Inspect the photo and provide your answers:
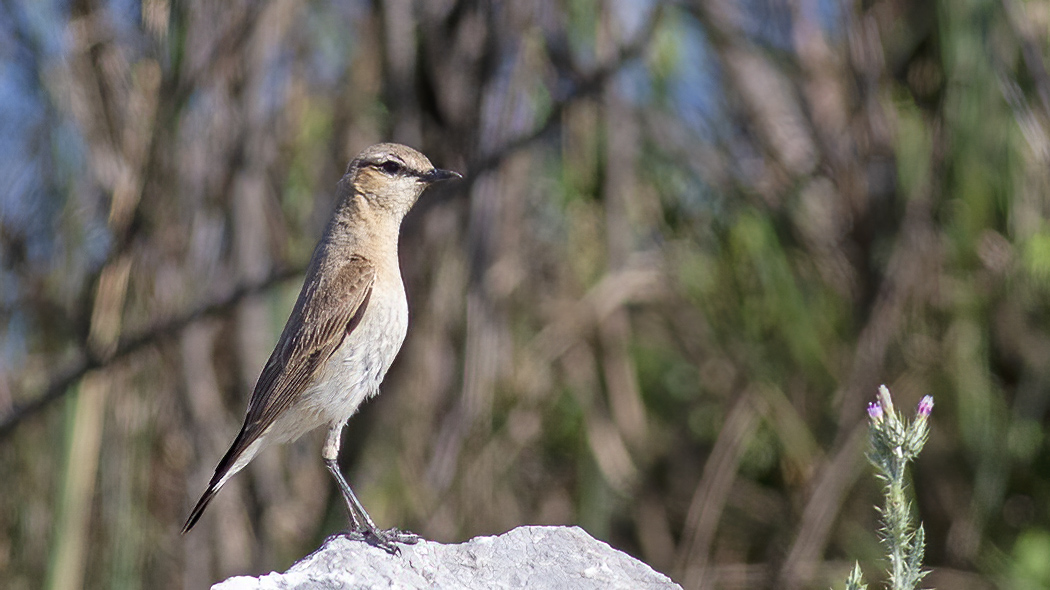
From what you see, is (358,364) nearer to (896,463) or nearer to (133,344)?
(133,344)

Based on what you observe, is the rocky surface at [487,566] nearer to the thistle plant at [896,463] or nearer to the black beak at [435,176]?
the thistle plant at [896,463]

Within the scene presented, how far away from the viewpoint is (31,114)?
5758 millimetres

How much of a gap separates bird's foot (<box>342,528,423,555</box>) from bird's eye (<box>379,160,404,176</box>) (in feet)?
4.62

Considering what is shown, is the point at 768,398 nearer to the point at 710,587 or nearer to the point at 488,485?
the point at 710,587

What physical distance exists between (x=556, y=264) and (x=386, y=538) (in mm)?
3996

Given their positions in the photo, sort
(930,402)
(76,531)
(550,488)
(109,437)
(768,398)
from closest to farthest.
A: 1. (930,402)
2. (76,531)
3. (109,437)
4. (768,398)
5. (550,488)

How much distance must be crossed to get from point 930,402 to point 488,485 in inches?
164

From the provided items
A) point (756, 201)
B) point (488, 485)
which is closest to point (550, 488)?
point (488, 485)

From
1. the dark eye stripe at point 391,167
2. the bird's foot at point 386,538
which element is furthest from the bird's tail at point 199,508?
the dark eye stripe at point 391,167

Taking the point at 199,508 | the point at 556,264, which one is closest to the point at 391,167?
the point at 199,508

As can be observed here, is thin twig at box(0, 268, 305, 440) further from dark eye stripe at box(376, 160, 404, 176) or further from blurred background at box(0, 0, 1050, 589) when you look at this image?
dark eye stripe at box(376, 160, 404, 176)

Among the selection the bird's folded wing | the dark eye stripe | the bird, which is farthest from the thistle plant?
the dark eye stripe

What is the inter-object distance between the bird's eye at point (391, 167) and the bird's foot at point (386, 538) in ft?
4.62

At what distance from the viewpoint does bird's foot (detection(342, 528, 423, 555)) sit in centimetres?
284
